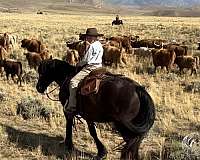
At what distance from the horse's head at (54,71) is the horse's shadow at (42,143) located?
3.75ft

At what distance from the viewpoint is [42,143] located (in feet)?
29.6

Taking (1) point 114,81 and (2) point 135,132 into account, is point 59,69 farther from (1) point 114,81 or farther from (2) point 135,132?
(2) point 135,132

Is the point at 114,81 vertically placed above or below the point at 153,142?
above

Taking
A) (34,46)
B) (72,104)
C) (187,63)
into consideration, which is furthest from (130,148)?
(34,46)

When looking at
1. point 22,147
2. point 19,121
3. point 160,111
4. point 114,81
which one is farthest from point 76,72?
point 160,111

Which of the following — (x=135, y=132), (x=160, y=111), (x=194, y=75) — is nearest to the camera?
(x=135, y=132)

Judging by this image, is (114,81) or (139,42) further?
(139,42)

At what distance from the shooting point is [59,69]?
8953 millimetres

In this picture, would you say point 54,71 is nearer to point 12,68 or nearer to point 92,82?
point 92,82

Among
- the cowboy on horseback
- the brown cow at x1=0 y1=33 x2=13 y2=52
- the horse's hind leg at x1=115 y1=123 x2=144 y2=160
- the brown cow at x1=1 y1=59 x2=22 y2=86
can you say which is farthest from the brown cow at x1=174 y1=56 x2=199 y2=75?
the horse's hind leg at x1=115 y1=123 x2=144 y2=160

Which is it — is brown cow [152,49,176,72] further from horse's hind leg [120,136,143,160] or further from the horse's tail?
horse's hind leg [120,136,143,160]

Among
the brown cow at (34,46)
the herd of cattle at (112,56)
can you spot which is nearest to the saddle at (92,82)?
the herd of cattle at (112,56)

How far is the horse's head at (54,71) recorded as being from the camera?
891cm

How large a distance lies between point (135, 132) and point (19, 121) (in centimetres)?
393
